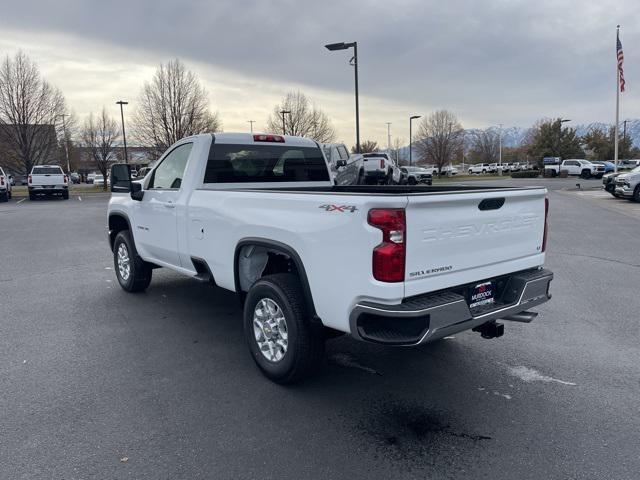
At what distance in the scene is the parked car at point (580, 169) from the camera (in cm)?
4641

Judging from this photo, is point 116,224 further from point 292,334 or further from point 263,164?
point 292,334

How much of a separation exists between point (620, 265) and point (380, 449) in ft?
23.1

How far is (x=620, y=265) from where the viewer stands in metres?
8.33

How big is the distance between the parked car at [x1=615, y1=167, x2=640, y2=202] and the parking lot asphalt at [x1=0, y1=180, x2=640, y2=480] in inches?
665

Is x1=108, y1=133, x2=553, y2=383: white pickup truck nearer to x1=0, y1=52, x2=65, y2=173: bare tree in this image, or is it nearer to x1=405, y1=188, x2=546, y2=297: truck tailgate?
x1=405, y1=188, x2=546, y2=297: truck tailgate

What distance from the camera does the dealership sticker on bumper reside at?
3.58 meters

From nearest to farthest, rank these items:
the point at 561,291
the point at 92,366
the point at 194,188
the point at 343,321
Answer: the point at 343,321 → the point at 92,366 → the point at 194,188 → the point at 561,291

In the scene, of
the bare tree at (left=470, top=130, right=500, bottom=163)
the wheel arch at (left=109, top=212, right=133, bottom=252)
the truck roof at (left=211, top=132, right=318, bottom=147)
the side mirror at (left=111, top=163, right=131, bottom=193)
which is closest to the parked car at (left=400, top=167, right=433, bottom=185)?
the wheel arch at (left=109, top=212, right=133, bottom=252)

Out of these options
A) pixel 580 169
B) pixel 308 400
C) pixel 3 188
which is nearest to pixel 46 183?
pixel 3 188

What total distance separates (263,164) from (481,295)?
9.55 feet

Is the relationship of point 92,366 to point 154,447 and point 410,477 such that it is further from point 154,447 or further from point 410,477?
point 410,477

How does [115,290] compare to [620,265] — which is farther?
[620,265]

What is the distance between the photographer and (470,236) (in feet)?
11.3

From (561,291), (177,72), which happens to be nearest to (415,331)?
(561,291)
